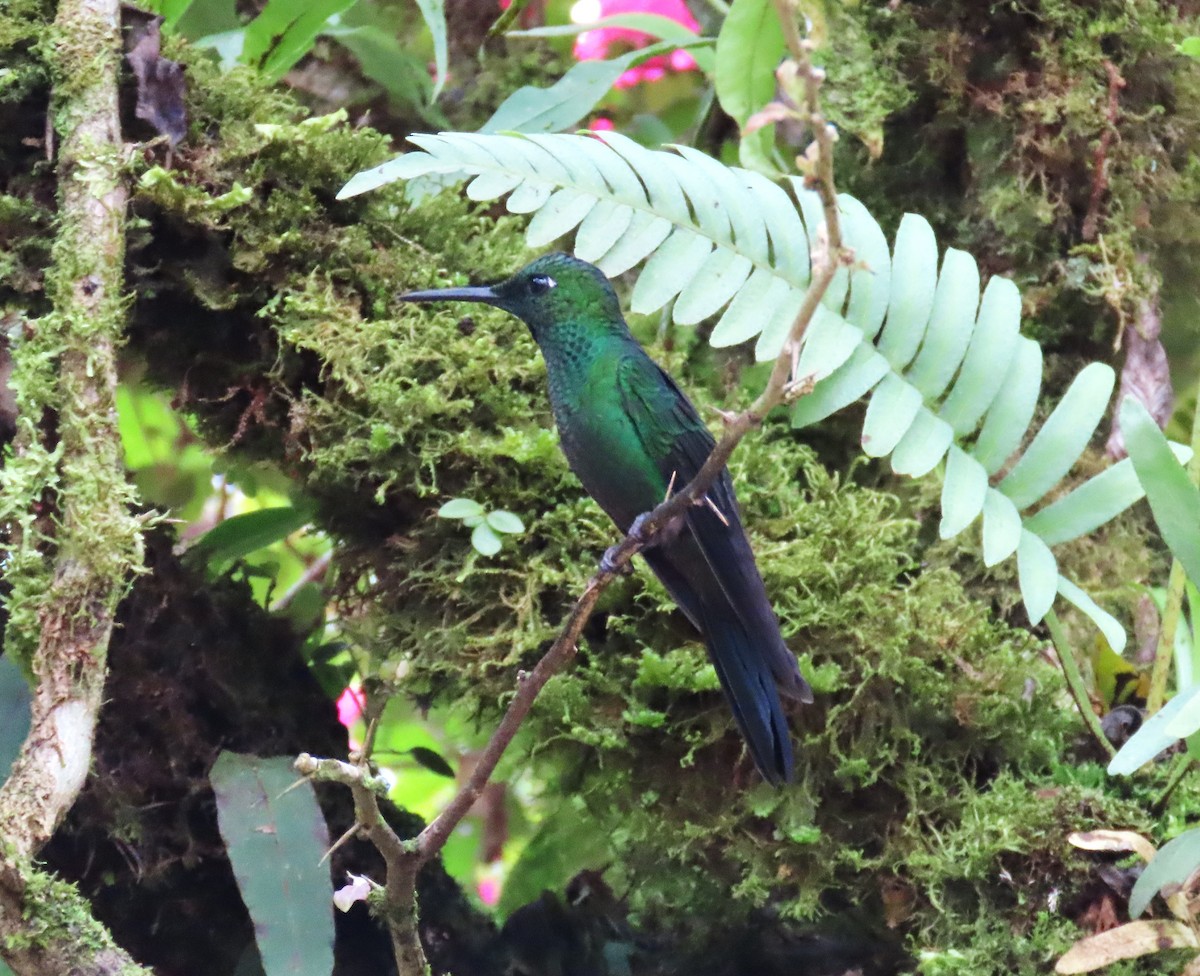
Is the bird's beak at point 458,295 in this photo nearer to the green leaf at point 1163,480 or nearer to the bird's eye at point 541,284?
the bird's eye at point 541,284

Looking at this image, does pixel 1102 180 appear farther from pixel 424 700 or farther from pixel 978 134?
pixel 424 700

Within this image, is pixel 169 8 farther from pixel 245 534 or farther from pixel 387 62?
pixel 245 534

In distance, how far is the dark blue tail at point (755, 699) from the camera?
5.97 feet

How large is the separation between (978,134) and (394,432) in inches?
62.6

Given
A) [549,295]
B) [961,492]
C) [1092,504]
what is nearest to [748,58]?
[549,295]

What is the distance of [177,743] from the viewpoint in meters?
2.19

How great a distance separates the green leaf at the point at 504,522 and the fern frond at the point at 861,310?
44cm

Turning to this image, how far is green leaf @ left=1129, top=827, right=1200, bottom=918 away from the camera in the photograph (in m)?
1.64

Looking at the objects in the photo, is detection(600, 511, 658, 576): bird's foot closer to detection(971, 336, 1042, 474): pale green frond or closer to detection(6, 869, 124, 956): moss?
detection(971, 336, 1042, 474): pale green frond

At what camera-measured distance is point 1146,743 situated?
5.19 ft

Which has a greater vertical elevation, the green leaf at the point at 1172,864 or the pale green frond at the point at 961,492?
the pale green frond at the point at 961,492

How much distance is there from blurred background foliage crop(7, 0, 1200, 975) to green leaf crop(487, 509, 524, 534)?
0.16 feet

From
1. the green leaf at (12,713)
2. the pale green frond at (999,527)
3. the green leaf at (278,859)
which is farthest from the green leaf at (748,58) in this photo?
the green leaf at (12,713)

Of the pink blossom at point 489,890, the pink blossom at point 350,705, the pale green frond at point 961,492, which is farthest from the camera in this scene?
Answer: the pink blossom at point 350,705
